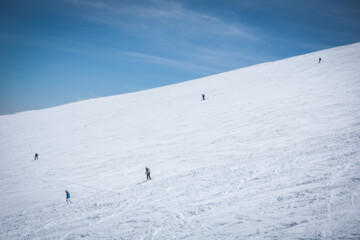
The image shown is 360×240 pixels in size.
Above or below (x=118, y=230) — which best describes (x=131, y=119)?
above

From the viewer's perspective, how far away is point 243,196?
878 centimetres

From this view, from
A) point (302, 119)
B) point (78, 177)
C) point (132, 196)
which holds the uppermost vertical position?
point (302, 119)

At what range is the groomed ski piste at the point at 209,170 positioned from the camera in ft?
24.4

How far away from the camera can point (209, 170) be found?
40.8ft

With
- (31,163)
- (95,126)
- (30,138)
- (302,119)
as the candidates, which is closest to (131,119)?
(95,126)

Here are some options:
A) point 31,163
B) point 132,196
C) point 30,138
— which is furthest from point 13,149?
point 132,196

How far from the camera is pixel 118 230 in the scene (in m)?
8.44

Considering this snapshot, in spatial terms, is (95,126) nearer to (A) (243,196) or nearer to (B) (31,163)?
(B) (31,163)

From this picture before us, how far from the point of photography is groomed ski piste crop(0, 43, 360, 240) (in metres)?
7.43

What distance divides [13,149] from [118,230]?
25.2 meters

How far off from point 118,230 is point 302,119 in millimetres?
15027

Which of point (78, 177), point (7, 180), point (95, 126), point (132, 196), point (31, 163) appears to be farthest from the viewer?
point (95, 126)

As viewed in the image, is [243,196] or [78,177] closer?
[243,196]

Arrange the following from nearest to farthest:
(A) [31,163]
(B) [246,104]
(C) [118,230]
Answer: (C) [118,230] < (A) [31,163] < (B) [246,104]
